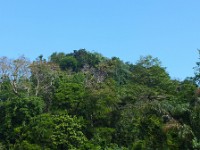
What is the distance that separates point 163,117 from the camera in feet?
46.4

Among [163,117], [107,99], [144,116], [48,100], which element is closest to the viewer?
[163,117]

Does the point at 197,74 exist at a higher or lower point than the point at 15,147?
higher

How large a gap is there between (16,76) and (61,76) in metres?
3.24

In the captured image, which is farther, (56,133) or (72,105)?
(72,105)

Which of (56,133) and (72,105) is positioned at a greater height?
(72,105)

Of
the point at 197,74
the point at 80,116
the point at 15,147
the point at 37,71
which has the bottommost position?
the point at 15,147

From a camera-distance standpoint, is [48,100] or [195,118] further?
[48,100]

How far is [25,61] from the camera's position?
1113 inches

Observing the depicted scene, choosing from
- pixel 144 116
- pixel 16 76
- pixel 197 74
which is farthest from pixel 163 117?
pixel 16 76

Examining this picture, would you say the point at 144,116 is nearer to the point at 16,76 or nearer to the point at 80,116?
the point at 80,116

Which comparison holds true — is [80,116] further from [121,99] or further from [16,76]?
[16,76]

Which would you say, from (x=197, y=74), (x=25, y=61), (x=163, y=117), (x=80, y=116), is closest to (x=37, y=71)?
(x=25, y=61)

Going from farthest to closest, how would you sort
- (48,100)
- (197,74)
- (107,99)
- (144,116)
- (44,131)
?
1. (48,100)
2. (107,99)
3. (44,131)
4. (197,74)
5. (144,116)

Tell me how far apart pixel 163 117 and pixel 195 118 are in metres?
1.32
